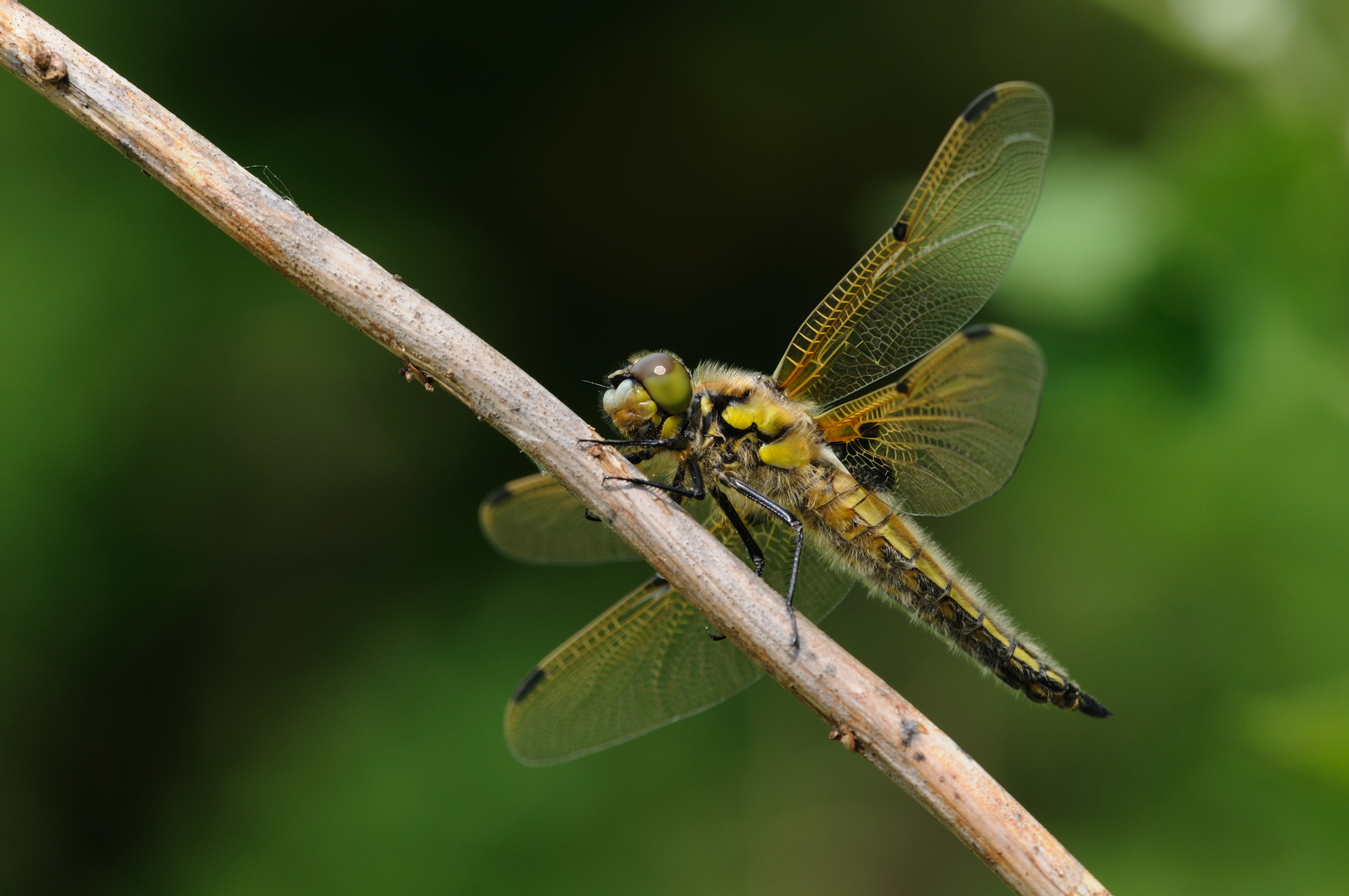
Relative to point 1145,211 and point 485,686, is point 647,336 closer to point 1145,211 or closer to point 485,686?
point 485,686

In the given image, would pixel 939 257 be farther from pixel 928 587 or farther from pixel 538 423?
pixel 538 423

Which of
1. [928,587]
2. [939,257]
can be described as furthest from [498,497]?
[939,257]

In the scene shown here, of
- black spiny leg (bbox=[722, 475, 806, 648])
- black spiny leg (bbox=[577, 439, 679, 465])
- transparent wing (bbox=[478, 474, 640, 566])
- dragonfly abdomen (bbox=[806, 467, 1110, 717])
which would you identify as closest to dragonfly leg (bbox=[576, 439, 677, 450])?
black spiny leg (bbox=[577, 439, 679, 465])

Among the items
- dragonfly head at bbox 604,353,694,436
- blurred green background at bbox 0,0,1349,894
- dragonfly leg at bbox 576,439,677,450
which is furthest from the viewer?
blurred green background at bbox 0,0,1349,894

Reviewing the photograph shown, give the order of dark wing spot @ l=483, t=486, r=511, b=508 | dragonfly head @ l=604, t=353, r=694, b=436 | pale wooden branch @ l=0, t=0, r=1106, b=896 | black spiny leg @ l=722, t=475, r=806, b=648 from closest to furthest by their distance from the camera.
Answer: pale wooden branch @ l=0, t=0, r=1106, b=896 < black spiny leg @ l=722, t=475, r=806, b=648 < dragonfly head @ l=604, t=353, r=694, b=436 < dark wing spot @ l=483, t=486, r=511, b=508

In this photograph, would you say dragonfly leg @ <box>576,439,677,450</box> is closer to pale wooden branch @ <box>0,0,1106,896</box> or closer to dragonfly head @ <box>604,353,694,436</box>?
dragonfly head @ <box>604,353,694,436</box>

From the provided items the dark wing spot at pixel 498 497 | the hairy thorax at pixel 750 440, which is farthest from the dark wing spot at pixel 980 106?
the dark wing spot at pixel 498 497

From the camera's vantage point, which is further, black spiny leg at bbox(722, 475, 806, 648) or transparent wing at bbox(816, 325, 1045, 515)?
transparent wing at bbox(816, 325, 1045, 515)
